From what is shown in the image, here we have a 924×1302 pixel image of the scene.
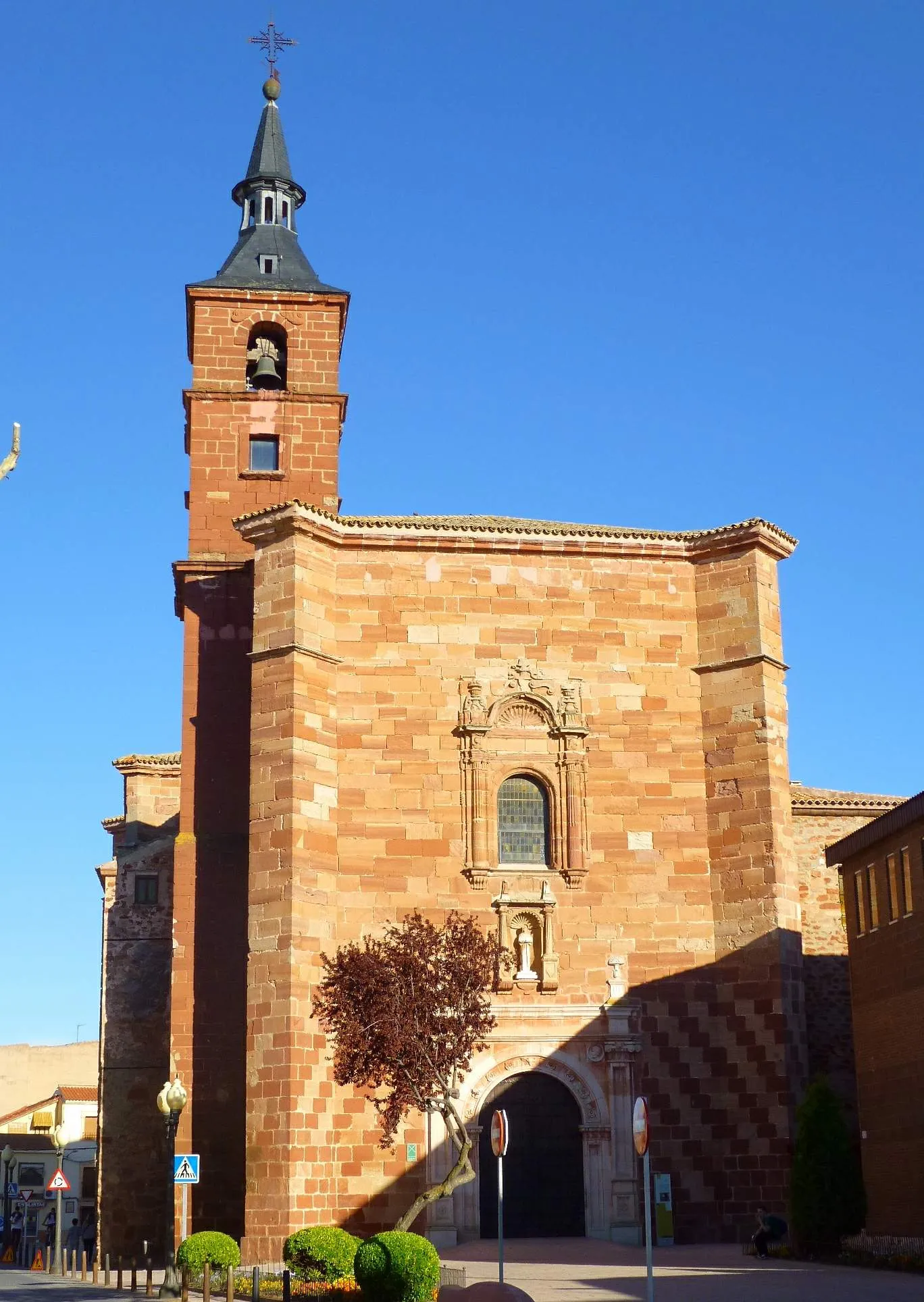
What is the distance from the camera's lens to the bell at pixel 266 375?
37906 millimetres

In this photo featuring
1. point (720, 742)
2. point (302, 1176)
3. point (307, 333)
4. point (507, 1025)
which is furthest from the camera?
point (307, 333)

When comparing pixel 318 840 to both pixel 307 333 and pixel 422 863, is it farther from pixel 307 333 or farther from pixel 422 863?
pixel 307 333

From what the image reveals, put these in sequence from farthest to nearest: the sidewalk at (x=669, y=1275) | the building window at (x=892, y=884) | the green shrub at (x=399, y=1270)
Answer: the building window at (x=892, y=884) < the sidewalk at (x=669, y=1275) < the green shrub at (x=399, y=1270)

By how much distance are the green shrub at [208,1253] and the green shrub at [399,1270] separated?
4.89m

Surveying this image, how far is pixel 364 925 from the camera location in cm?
3014

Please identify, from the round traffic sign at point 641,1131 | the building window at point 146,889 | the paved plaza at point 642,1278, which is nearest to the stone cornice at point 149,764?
the building window at point 146,889

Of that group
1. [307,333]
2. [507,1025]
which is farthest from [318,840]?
[307,333]

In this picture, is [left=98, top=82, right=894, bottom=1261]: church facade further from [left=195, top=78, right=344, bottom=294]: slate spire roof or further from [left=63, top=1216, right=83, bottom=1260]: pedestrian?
[left=63, top=1216, right=83, bottom=1260]: pedestrian

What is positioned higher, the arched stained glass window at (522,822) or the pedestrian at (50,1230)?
the arched stained glass window at (522,822)

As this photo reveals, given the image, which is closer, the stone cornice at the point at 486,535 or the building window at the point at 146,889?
the stone cornice at the point at 486,535

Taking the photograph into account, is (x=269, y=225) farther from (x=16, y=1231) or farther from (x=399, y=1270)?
(x=16, y=1231)

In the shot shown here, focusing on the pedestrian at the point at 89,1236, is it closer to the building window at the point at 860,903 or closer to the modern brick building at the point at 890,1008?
the modern brick building at the point at 890,1008

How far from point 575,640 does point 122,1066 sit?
15.0 m

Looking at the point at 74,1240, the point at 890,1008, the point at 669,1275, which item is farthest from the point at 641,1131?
the point at 74,1240
